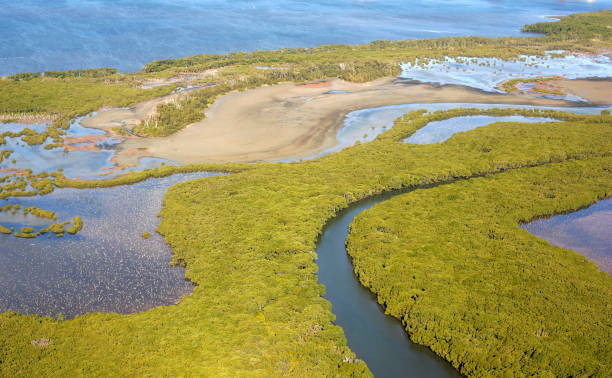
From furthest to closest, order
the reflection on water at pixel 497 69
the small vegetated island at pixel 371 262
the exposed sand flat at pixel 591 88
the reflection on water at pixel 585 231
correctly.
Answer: the reflection on water at pixel 497 69, the exposed sand flat at pixel 591 88, the reflection on water at pixel 585 231, the small vegetated island at pixel 371 262

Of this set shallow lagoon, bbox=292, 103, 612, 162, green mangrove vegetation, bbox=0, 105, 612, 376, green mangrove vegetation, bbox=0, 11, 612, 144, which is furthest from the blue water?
green mangrove vegetation, bbox=0, 105, 612, 376

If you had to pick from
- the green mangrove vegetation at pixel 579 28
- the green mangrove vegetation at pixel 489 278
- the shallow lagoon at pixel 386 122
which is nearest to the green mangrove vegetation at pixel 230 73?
the green mangrove vegetation at pixel 579 28

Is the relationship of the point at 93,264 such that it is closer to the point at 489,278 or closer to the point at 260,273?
the point at 260,273

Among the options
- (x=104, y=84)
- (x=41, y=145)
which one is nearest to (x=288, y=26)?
(x=104, y=84)

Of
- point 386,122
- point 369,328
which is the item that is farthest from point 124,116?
point 369,328

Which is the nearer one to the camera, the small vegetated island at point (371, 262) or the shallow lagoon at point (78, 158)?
the small vegetated island at point (371, 262)

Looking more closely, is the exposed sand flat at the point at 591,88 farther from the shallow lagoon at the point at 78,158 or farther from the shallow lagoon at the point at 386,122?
the shallow lagoon at the point at 78,158
